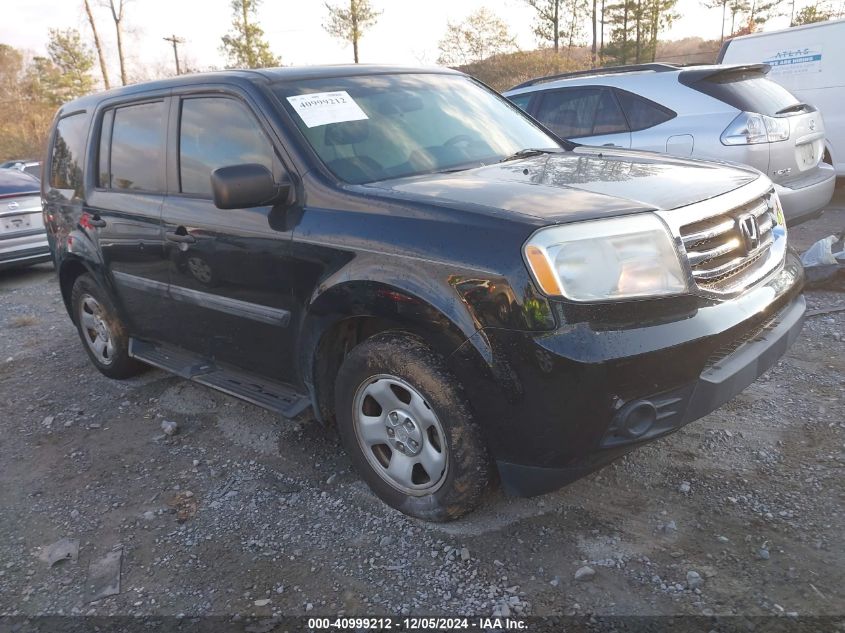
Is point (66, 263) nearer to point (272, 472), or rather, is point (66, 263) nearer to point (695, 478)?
point (272, 472)

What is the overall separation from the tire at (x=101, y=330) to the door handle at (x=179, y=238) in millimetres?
1105

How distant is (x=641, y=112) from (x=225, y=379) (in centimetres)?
475

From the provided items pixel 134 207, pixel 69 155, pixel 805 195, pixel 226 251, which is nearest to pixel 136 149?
pixel 134 207

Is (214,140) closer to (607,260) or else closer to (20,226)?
(607,260)

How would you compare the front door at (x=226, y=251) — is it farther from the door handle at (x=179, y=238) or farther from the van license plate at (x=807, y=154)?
the van license plate at (x=807, y=154)

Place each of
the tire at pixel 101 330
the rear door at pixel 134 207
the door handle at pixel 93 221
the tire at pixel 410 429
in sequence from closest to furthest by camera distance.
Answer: the tire at pixel 410 429, the rear door at pixel 134 207, the door handle at pixel 93 221, the tire at pixel 101 330

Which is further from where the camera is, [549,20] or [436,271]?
[549,20]

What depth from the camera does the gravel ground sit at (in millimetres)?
2357

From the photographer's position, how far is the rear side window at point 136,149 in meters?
3.71

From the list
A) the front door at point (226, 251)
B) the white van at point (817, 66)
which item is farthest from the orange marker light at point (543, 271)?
the white van at point (817, 66)

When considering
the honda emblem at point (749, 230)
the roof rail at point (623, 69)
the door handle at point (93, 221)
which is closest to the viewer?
the honda emblem at point (749, 230)

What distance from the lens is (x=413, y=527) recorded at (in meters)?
2.80

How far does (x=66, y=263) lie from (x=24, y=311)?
2878 mm

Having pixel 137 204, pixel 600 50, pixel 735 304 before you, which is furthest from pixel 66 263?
pixel 600 50
